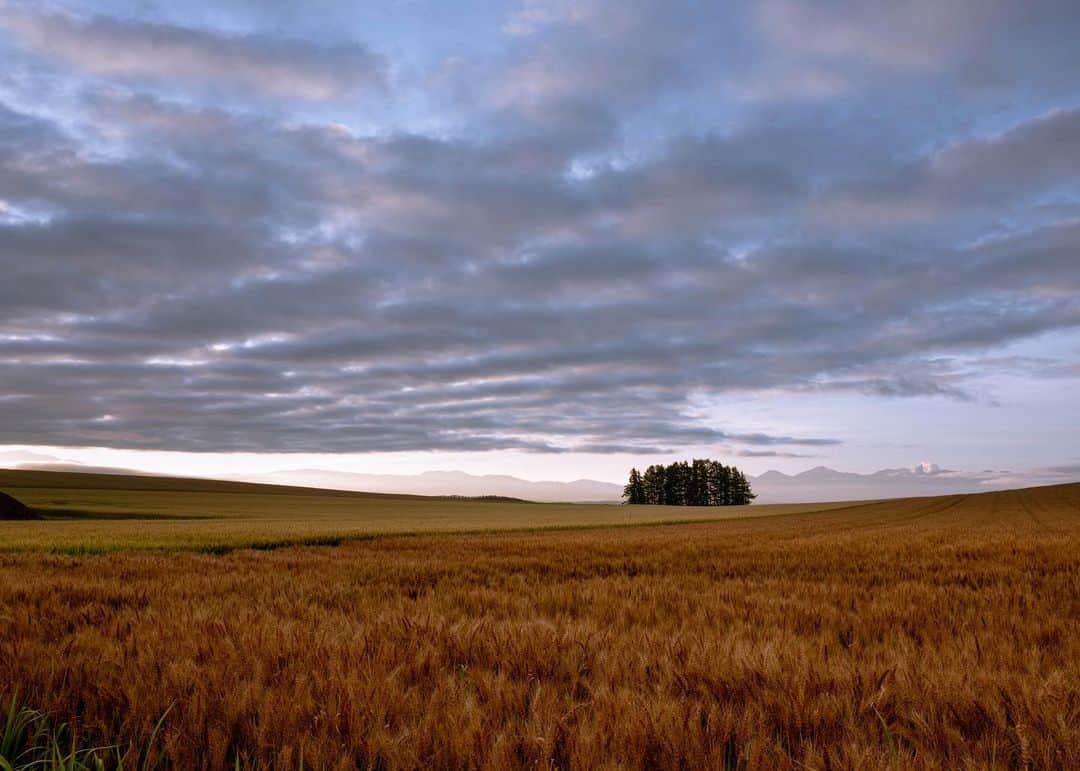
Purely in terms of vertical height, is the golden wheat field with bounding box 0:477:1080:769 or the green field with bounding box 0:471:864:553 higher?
the golden wheat field with bounding box 0:477:1080:769

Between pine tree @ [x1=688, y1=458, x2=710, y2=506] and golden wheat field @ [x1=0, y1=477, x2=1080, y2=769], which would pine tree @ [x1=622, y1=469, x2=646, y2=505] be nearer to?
pine tree @ [x1=688, y1=458, x2=710, y2=506]

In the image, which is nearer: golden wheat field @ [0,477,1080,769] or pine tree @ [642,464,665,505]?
golden wheat field @ [0,477,1080,769]

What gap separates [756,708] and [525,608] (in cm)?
305

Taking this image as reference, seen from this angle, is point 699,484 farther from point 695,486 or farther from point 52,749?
point 52,749

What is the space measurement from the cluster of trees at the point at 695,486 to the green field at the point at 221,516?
47776 millimetres

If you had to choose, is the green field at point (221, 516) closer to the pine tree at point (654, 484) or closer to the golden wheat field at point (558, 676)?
the golden wheat field at point (558, 676)

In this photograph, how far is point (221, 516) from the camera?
4481 cm

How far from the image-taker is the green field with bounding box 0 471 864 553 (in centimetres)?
1766

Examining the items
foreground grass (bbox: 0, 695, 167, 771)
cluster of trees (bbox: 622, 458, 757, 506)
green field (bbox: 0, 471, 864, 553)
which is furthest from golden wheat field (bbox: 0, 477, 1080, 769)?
cluster of trees (bbox: 622, 458, 757, 506)

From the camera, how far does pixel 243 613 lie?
4.30 m

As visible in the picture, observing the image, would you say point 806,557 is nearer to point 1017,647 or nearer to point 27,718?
point 1017,647

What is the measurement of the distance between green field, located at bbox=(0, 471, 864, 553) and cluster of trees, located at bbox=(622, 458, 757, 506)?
47.8 metres

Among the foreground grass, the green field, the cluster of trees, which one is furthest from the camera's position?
the cluster of trees

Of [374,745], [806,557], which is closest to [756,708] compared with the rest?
[374,745]
